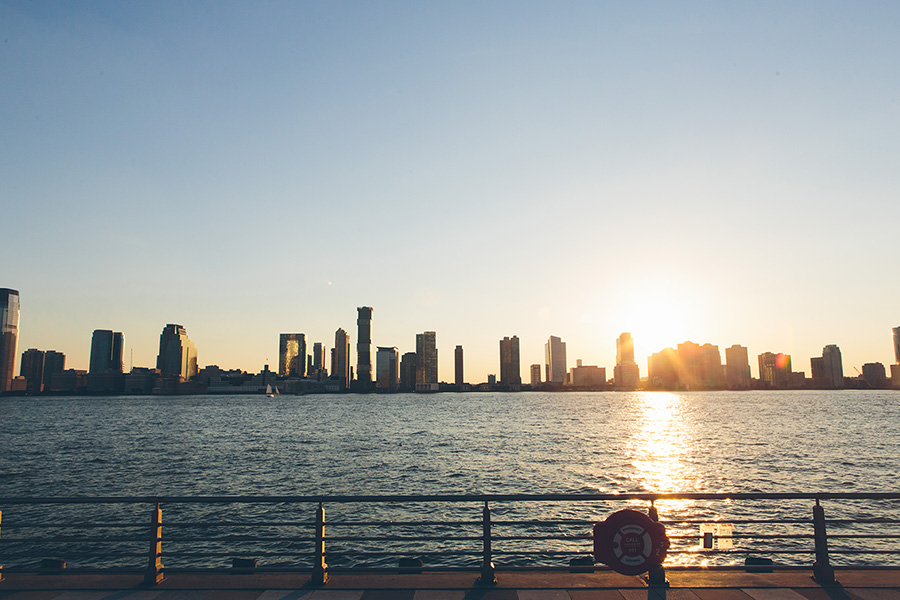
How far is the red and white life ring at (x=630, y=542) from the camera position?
25.1ft

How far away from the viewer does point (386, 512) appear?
3300cm

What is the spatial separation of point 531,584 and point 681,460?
5337 centimetres

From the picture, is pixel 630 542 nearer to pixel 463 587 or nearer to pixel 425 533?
pixel 463 587

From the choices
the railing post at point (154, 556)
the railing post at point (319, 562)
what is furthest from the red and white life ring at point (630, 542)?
the railing post at point (154, 556)

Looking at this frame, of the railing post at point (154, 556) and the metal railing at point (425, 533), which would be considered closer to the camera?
the railing post at point (154, 556)

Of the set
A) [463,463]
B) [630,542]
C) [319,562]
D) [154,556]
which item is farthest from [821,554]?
[463,463]

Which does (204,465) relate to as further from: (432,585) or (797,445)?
(797,445)

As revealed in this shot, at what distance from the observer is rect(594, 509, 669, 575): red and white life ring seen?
766 centimetres

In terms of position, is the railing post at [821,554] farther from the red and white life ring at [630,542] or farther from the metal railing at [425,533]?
the metal railing at [425,533]

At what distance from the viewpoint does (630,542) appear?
7.71 metres

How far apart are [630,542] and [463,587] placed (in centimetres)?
334

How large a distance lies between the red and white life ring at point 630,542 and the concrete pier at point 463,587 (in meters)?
1.55

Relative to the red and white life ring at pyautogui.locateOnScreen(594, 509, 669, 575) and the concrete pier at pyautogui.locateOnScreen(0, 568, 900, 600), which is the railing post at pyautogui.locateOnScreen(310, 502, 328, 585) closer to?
the concrete pier at pyautogui.locateOnScreen(0, 568, 900, 600)

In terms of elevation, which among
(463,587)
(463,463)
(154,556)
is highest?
(154,556)
